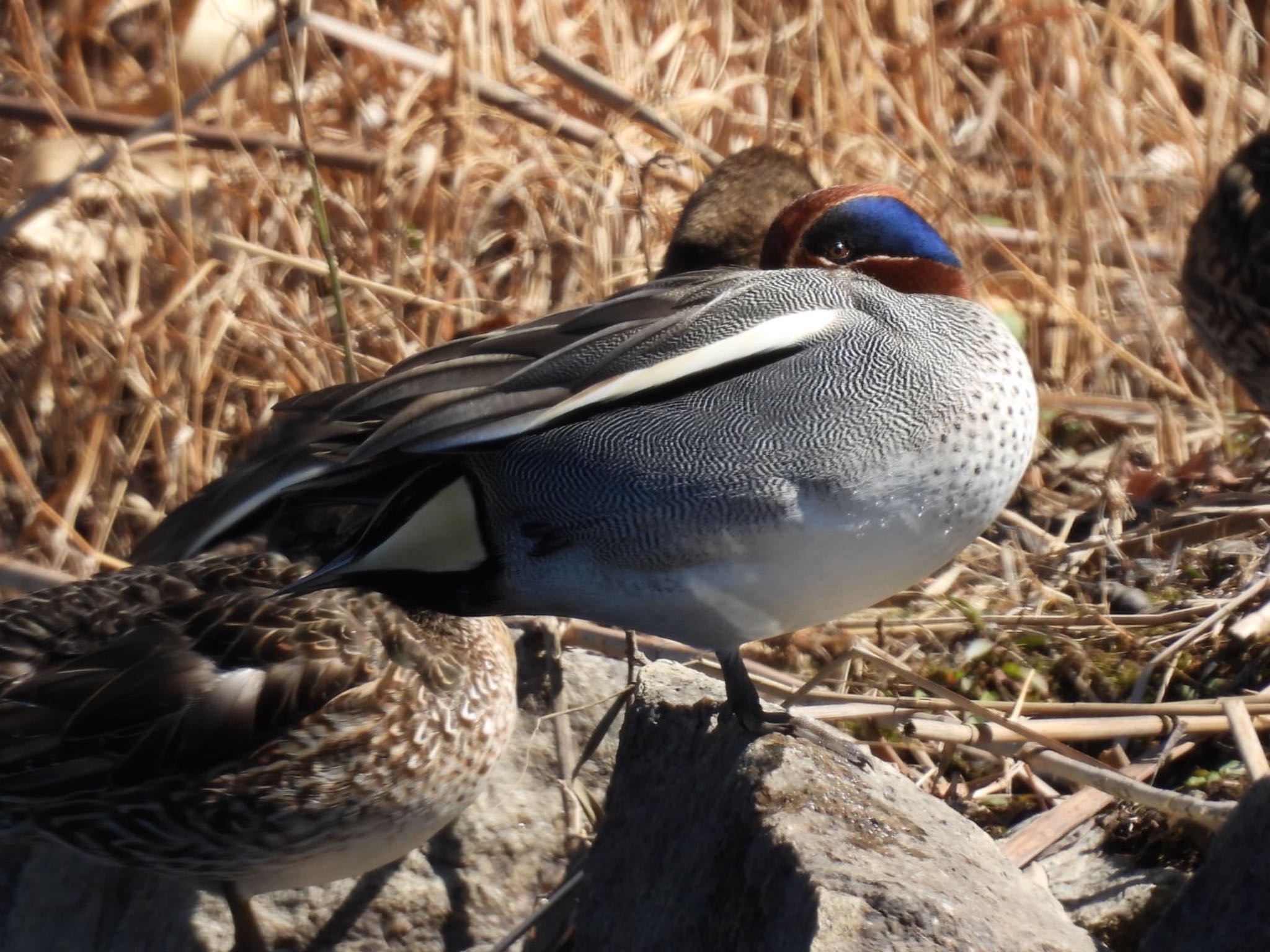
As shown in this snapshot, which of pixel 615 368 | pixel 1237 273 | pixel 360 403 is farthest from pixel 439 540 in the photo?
pixel 1237 273

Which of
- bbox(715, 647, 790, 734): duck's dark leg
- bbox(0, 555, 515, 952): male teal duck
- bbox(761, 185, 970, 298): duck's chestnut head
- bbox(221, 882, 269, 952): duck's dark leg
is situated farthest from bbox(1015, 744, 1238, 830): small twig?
bbox(221, 882, 269, 952): duck's dark leg

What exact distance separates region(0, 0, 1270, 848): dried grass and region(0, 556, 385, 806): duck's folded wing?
3.51ft

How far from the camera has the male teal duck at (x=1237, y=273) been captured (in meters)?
3.36

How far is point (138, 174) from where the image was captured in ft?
13.3

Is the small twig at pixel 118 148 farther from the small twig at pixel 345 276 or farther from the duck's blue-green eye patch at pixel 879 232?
the duck's blue-green eye patch at pixel 879 232

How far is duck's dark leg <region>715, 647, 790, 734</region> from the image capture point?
2.33 m

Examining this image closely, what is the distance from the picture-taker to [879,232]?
7.98 feet

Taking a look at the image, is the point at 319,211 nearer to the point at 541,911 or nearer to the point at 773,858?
→ the point at 541,911

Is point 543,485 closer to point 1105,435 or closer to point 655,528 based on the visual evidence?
point 655,528

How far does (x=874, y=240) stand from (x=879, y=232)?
0.01 metres

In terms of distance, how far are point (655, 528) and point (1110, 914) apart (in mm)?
879

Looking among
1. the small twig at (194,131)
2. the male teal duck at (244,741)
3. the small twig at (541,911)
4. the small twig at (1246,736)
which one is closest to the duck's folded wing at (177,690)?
the male teal duck at (244,741)

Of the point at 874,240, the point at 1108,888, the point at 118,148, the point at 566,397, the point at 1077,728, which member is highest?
the point at 118,148

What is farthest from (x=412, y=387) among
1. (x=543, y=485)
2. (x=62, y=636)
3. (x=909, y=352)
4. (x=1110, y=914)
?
(x=1110, y=914)
